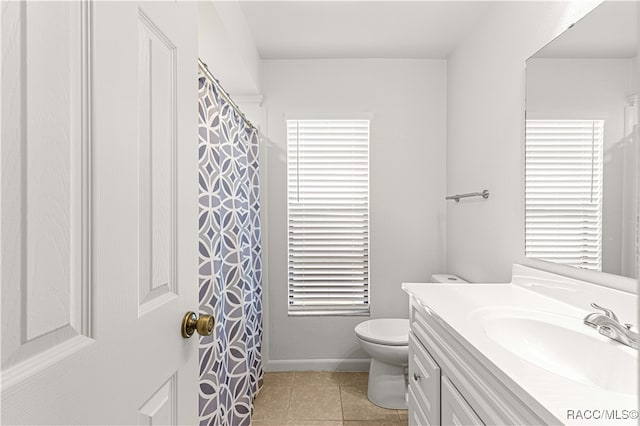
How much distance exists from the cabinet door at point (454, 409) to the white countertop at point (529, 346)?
0.18m

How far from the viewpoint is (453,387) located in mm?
1118

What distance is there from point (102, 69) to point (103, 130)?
0.09 m

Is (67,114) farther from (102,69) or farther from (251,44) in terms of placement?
(251,44)

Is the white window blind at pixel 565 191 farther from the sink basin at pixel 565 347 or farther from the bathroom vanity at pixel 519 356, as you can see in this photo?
the sink basin at pixel 565 347

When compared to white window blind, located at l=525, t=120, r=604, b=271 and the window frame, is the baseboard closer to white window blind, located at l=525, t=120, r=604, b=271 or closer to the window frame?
the window frame

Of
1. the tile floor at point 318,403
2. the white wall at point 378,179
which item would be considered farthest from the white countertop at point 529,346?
the white wall at point 378,179

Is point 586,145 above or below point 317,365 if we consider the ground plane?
above

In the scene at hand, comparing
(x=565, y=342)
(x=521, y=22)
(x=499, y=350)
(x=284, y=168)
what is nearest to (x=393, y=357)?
(x=565, y=342)

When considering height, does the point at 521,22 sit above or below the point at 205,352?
above

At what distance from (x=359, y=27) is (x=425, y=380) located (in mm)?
2066

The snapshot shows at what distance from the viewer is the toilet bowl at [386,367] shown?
7.02 ft

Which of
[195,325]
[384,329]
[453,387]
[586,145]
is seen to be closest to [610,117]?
[586,145]

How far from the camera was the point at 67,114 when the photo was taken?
47cm

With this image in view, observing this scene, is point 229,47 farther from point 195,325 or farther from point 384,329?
point 384,329
